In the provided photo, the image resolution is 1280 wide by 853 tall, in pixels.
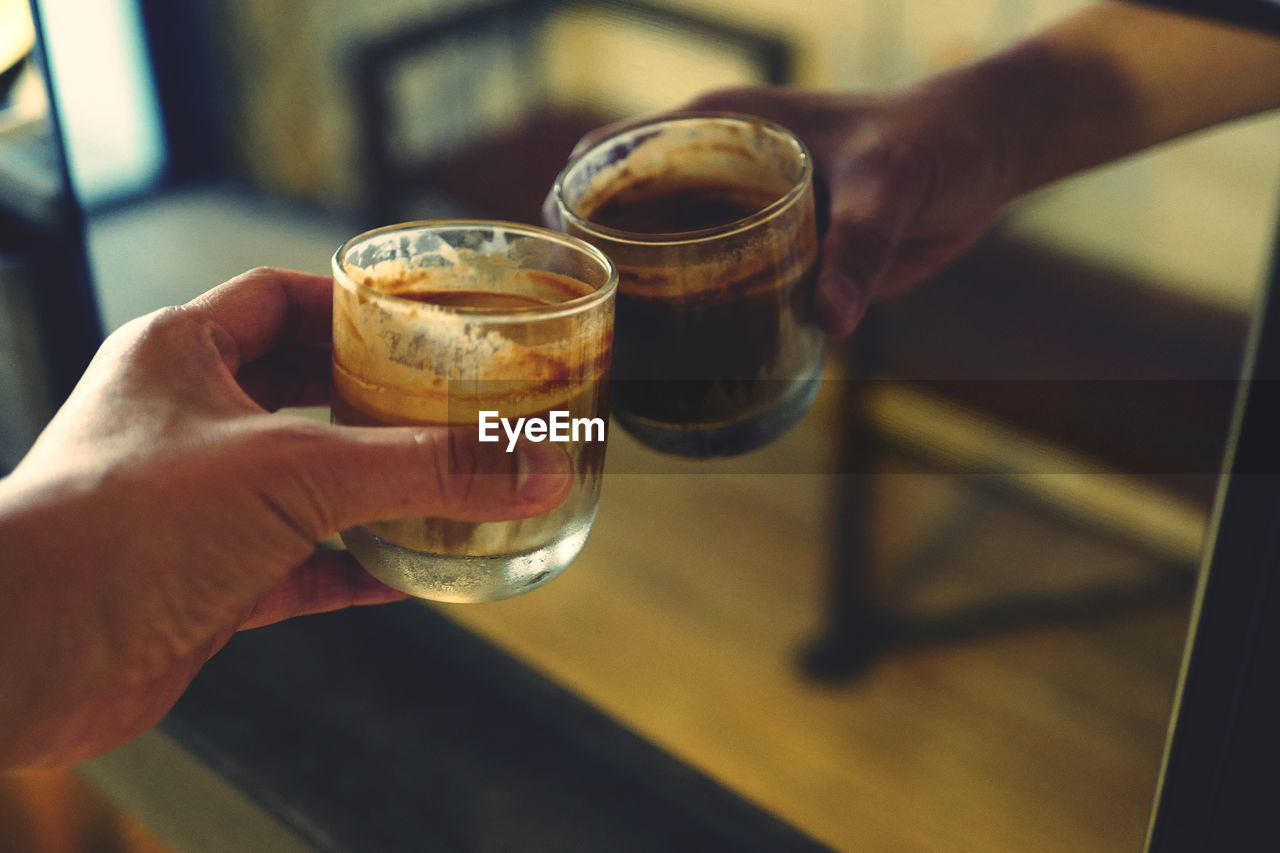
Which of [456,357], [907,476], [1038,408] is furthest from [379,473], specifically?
[907,476]

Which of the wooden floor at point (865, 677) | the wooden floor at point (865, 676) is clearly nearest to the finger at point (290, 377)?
the wooden floor at point (865, 677)

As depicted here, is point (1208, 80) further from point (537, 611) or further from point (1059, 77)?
point (537, 611)

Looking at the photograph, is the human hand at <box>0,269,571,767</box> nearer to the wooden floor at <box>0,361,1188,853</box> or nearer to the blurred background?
the blurred background

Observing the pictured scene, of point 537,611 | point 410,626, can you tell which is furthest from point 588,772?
point 537,611


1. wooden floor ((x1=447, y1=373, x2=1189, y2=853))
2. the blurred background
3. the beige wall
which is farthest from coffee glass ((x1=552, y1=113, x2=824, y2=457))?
the beige wall

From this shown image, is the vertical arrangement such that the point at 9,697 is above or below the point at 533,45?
above

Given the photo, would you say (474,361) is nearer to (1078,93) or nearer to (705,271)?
(705,271)

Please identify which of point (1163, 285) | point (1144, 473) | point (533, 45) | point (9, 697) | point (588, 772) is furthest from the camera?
point (533, 45)
